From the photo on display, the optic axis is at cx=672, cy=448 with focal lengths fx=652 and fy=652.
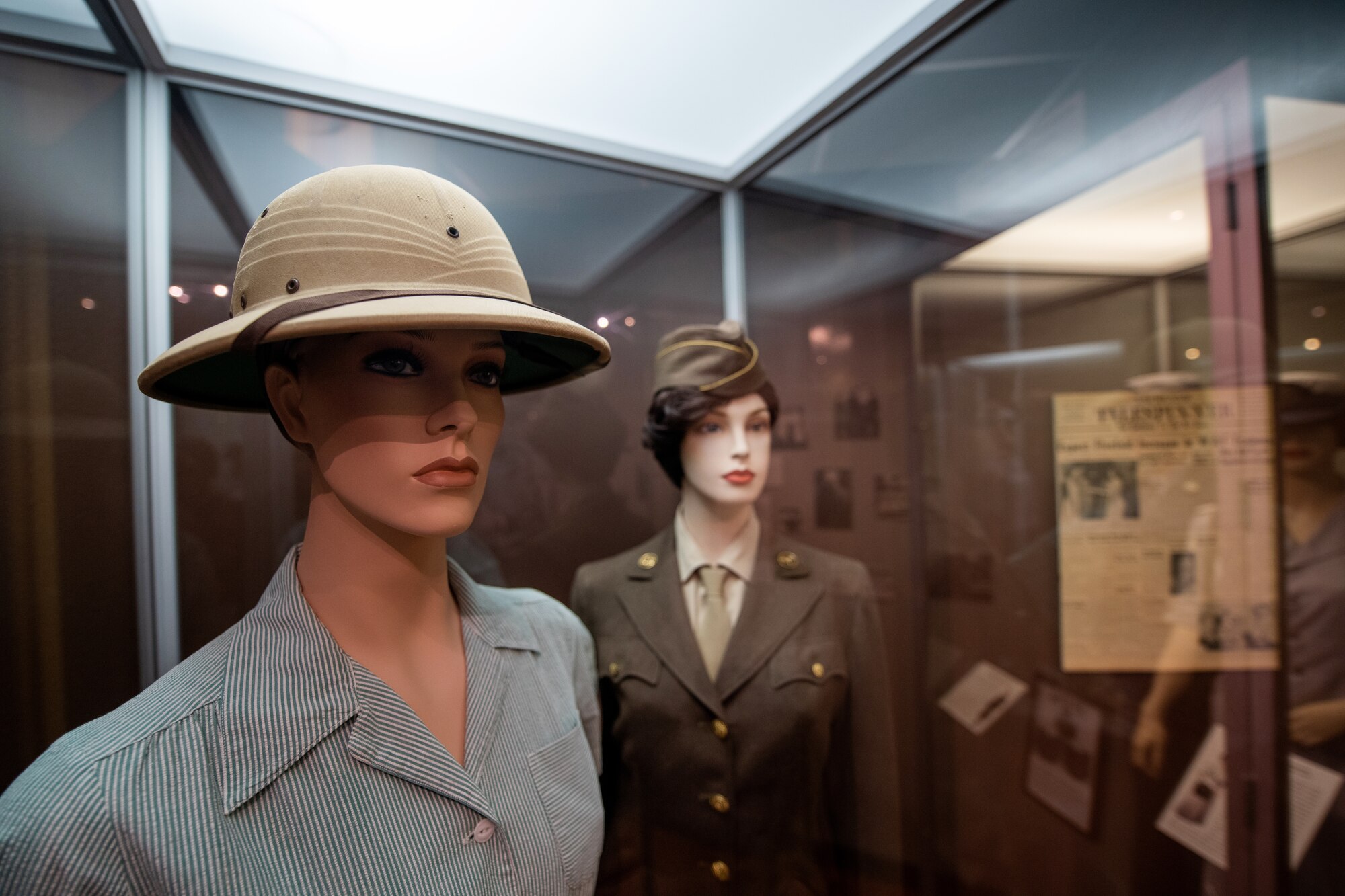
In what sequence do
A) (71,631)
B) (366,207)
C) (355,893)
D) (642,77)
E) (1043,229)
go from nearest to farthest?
(355,893)
(366,207)
(71,631)
(642,77)
(1043,229)

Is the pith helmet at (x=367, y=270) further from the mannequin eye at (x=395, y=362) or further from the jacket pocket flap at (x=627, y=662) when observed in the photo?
the jacket pocket flap at (x=627, y=662)

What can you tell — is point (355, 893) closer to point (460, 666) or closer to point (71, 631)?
point (460, 666)

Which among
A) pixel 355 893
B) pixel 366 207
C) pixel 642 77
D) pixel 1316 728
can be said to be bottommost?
pixel 1316 728

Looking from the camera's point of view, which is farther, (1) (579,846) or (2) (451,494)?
(1) (579,846)

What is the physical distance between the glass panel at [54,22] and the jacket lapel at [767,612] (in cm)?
190

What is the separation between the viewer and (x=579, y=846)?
105 cm

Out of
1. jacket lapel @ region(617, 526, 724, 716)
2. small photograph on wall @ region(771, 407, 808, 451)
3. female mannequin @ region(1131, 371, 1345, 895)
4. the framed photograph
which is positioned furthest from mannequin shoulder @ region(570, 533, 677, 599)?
female mannequin @ region(1131, 371, 1345, 895)

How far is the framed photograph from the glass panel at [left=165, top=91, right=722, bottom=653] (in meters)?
1.42

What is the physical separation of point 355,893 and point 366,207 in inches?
35.0

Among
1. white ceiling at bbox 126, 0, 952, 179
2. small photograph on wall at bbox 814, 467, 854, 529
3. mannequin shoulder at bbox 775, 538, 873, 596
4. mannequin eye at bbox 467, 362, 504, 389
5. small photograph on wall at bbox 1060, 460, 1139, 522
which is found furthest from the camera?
small photograph on wall at bbox 814, 467, 854, 529

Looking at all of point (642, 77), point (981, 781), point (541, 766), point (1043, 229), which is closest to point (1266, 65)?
point (1043, 229)

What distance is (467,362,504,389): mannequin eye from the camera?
1012 millimetres

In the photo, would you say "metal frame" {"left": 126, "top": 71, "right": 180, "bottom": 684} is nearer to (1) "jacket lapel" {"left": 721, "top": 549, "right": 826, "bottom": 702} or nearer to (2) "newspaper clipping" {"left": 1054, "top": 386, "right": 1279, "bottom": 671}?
(1) "jacket lapel" {"left": 721, "top": 549, "right": 826, "bottom": 702}

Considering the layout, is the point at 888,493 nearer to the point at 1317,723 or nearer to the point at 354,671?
the point at 1317,723
